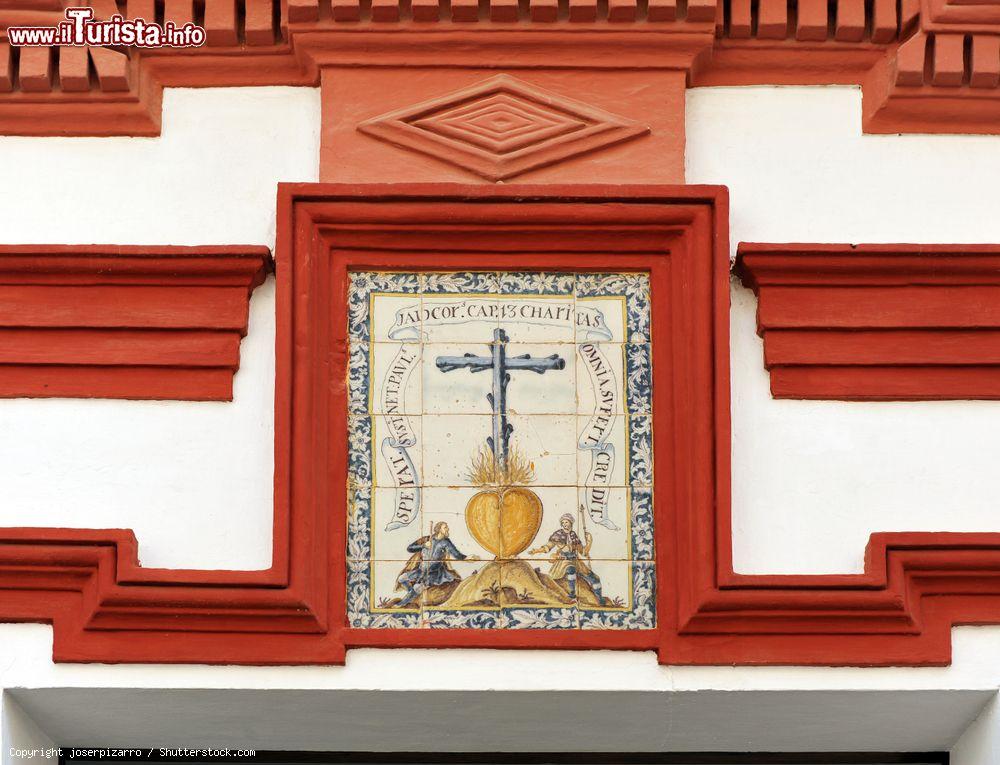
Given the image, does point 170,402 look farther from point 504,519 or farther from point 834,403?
point 834,403

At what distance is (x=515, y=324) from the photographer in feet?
17.6

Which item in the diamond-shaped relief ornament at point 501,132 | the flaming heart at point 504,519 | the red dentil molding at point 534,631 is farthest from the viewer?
the diamond-shaped relief ornament at point 501,132

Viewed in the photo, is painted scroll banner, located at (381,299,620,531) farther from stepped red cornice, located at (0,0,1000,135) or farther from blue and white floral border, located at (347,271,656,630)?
stepped red cornice, located at (0,0,1000,135)

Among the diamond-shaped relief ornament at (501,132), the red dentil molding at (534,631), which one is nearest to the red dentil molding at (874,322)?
the red dentil molding at (534,631)

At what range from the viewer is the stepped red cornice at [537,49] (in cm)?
548

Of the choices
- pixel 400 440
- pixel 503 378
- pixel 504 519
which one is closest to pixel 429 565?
pixel 504 519

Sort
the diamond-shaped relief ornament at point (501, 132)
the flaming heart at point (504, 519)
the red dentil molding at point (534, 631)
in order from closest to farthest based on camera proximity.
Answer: the red dentil molding at point (534, 631) < the flaming heart at point (504, 519) < the diamond-shaped relief ornament at point (501, 132)

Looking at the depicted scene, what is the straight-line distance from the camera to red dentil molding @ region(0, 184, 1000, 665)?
5.11m

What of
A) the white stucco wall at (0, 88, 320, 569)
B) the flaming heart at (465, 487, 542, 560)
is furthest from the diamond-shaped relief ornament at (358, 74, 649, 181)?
the flaming heart at (465, 487, 542, 560)

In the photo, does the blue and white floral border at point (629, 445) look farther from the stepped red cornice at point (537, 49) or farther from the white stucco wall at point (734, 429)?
the stepped red cornice at point (537, 49)

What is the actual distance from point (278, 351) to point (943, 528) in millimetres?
1750

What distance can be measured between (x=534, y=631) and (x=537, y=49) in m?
1.56

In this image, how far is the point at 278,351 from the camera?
207 inches

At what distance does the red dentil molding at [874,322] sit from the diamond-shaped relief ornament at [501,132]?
1.67 ft
